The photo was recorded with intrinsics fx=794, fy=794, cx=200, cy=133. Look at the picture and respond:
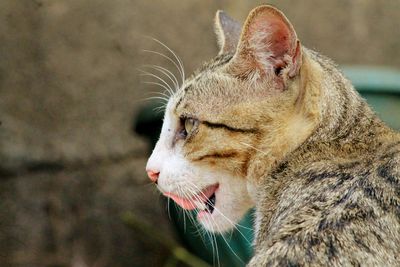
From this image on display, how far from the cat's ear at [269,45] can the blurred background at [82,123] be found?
2.35 metres

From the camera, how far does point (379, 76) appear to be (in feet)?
14.1

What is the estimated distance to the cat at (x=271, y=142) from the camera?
8.29 ft

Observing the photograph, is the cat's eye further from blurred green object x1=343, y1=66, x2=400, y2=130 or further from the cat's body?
blurred green object x1=343, y1=66, x2=400, y2=130

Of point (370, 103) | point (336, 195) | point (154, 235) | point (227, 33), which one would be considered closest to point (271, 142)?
point (336, 195)

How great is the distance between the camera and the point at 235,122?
289 cm

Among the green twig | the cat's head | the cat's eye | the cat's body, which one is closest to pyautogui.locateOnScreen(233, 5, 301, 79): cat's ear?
the cat's head

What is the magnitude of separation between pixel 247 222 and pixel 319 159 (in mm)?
961

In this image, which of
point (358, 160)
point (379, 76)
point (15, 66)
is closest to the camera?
point (358, 160)

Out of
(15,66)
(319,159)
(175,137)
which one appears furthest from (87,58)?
(319,159)

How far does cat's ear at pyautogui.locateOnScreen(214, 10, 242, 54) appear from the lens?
3.37 meters

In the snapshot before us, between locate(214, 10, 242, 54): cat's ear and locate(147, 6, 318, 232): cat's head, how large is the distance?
25 cm

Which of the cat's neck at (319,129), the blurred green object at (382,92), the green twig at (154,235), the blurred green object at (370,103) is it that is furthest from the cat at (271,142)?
the green twig at (154,235)

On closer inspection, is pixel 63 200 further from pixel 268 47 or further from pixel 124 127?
pixel 268 47

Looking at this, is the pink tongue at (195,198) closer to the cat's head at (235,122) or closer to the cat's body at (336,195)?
the cat's head at (235,122)
